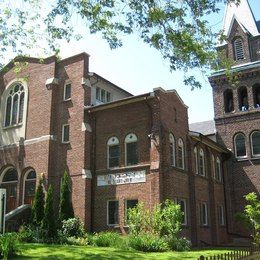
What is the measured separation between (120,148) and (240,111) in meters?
14.0

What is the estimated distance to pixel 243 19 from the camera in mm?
37344

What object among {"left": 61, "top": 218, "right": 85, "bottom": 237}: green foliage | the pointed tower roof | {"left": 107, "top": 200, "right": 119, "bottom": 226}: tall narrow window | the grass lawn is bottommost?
→ the grass lawn

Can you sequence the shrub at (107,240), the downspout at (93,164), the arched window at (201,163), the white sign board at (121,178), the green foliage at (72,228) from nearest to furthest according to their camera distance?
the shrub at (107,240)
the green foliage at (72,228)
the white sign board at (121,178)
the downspout at (93,164)
the arched window at (201,163)

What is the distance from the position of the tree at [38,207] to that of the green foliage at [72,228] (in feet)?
4.98

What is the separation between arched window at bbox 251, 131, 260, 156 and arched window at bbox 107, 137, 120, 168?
13209 mm

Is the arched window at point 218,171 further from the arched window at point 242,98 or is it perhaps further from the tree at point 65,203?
the tree at point 65,203

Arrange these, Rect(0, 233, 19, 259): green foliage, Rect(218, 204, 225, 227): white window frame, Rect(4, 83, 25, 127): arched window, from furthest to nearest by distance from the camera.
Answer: Rect(218, 204, 225, 227): white window frame → Rect(4, 83, 25, 127): arched window → Rect(0, 233, 19, 259): green foliage

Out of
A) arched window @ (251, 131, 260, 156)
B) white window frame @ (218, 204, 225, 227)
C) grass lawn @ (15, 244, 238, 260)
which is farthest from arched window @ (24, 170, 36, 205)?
arched window @ (251, 131, 260, 156)

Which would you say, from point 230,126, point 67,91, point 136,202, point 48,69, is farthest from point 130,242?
point 230,126

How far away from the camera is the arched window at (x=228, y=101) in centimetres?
3562

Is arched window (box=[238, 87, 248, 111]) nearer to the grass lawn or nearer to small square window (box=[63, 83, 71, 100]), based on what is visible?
small square window (box=[63, 83, 71, 100])

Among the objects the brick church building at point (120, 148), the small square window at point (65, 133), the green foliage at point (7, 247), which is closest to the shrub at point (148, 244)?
the brick church building at point (120, 148)

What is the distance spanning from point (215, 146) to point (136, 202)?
1007cm

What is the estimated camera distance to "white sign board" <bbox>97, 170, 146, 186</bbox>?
77.4 ft
